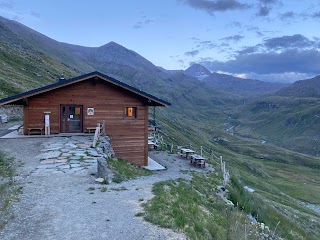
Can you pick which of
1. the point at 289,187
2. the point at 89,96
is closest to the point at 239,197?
the point at 89,96

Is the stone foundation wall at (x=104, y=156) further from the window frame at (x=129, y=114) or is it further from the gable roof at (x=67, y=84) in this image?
the gable roof at (x=67, y=84)

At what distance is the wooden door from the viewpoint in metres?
26.6

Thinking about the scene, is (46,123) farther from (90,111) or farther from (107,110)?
(107,110)

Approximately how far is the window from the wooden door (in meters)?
4.14

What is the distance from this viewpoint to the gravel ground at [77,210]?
9.44 meters

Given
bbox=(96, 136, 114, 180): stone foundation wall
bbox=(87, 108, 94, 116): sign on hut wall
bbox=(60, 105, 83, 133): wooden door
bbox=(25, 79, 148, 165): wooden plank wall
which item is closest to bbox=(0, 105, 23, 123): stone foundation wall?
bbox=(25, 79, 148, 165): wooden plank wall

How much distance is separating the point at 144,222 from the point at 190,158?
2485 cm

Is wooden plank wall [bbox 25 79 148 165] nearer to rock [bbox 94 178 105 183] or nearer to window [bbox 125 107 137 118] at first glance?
window [bbox 125 107 137 118]

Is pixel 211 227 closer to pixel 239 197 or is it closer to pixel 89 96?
pixel 239 197

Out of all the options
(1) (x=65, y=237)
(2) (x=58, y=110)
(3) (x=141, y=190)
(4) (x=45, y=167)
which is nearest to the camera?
(1) (x=65, y=237)

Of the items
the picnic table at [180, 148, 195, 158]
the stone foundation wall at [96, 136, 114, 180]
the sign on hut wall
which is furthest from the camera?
the picnic table at [180, 148, 195, 158]

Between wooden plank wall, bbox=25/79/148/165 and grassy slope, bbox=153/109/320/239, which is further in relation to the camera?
grassy slope, bbox=153/109/320/239

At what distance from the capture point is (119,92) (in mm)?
27547

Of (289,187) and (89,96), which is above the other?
(89,96)
